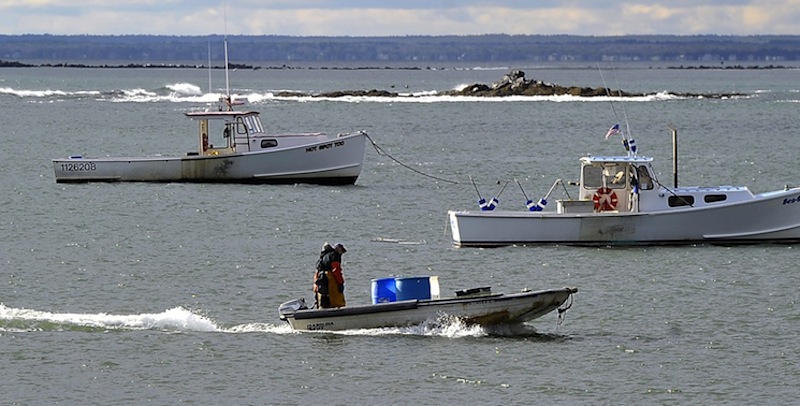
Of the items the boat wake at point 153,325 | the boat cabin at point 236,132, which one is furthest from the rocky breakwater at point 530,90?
the boat wake at point 153,325

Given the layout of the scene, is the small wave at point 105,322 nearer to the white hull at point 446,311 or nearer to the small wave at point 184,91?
the white hull at point 446,311

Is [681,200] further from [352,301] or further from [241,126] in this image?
[241,126]

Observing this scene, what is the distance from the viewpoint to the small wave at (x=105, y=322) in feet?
92.7

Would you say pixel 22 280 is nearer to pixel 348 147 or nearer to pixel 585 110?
pixel 348 147

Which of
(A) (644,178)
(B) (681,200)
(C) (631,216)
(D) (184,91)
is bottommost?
(C) (631,216)

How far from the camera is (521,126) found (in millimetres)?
98250

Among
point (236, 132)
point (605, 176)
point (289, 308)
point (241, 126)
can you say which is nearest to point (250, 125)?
point (241, 126)

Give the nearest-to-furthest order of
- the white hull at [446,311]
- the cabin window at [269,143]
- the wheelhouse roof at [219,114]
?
the white hull at [446,311] < the wheelhouse roof at [219,114] < the cabin window at [269,143]

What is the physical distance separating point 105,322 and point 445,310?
643 centimetres

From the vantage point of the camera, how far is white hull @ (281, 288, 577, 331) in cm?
2631

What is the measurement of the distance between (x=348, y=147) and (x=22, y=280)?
2083 centimetres

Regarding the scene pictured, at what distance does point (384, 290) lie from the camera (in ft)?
88.1

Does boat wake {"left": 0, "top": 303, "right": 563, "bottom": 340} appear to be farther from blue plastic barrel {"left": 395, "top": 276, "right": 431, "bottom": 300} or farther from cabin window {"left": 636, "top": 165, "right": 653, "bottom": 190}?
cabin window {"left": 636, "top": 165, "right": 653, "bottom": 190}

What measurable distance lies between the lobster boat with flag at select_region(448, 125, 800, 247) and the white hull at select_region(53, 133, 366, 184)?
652 inches
